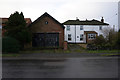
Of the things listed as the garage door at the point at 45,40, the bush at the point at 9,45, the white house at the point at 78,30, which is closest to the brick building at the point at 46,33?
the garage door at the point at 45,40

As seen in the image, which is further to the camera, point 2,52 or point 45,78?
point 2,52

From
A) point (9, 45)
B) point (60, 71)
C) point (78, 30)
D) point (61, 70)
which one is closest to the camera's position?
point (60, 71)

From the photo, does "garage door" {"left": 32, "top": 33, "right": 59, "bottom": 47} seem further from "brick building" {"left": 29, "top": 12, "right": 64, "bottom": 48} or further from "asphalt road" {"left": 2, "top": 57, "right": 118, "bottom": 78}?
"asphalt road" {"left": 2, "top": 57, "right": 118, "bottom": 78}

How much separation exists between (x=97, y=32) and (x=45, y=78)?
122 ft

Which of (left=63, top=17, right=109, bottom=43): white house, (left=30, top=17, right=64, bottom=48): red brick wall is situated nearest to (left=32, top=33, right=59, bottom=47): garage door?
(left=30, top=17, right=64, bottom=48): red brick wall

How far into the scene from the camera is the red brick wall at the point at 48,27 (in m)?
27.2

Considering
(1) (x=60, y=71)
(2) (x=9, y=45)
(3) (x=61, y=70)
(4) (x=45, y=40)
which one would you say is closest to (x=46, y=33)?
(4) (x=45, y=40)

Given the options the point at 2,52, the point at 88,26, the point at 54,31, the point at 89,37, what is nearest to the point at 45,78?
the point at 2,52

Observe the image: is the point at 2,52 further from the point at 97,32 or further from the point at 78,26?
the point at 97,32

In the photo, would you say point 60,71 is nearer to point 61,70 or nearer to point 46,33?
point 61,70

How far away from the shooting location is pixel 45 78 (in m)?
6.87

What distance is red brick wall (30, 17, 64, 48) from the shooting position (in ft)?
89.4

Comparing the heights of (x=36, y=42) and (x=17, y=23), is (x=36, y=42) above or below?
below

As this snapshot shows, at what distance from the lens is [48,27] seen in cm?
2745
